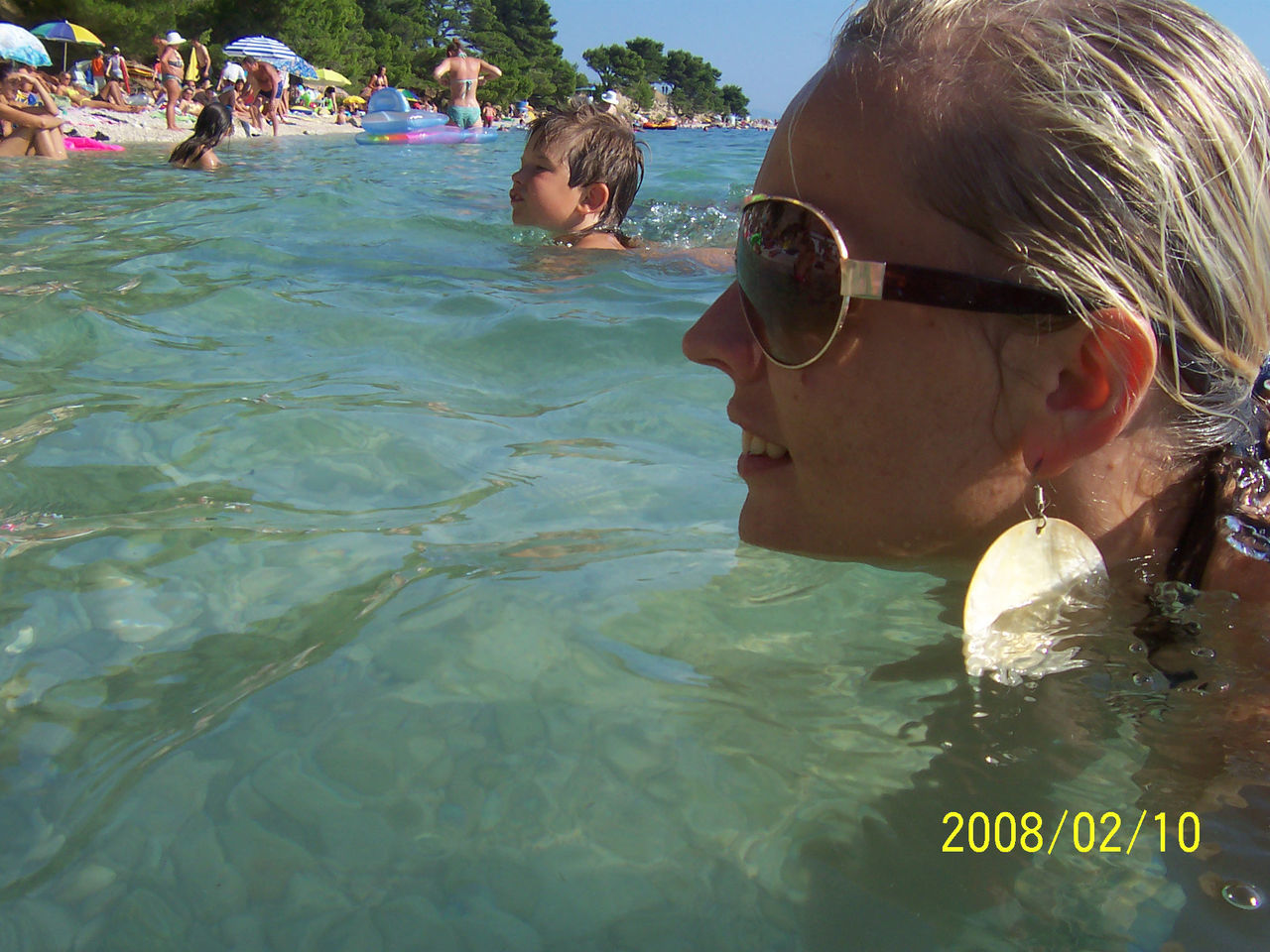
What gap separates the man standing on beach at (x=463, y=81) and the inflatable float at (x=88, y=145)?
5913 millimetres

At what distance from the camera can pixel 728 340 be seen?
1.49 meters

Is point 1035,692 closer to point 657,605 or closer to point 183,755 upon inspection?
point 657,605

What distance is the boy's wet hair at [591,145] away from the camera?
262 inches

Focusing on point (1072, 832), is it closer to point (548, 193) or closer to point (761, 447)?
point (761, 447)

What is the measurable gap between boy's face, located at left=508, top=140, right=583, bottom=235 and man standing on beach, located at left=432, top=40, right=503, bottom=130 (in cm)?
1224

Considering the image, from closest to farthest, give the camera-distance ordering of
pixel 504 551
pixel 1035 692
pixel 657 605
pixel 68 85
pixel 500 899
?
pixel 500 899
pixel 1035 692
pixel 657 605
pixel 504 551
pixel 68 85

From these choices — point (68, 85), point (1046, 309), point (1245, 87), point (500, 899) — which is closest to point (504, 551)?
point (500, 899)

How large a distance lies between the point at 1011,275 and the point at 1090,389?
0.61 feet

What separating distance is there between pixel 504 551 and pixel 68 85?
25.1m

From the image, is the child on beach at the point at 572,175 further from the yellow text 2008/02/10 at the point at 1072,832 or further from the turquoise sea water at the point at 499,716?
the yellow text 2008/02/10 at the point at 1072,832

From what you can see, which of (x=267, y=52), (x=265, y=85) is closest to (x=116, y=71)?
(x=265, y=85)

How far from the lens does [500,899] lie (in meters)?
1.08

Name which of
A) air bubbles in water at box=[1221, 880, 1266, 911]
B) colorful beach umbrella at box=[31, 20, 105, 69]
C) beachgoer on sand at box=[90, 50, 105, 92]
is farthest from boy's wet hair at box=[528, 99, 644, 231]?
beachgoer on sand at box=[90, 50, 105, 92]

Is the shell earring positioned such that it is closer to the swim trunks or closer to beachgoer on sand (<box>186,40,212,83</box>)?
the swim trunks
